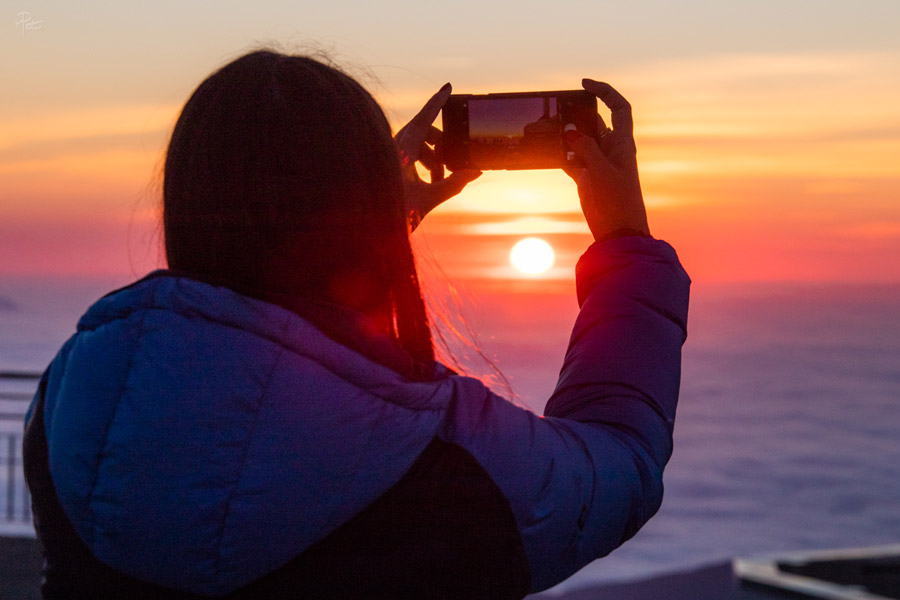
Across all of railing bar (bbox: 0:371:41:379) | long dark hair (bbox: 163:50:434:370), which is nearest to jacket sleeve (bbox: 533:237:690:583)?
long dark hair (bbox: 163:50:434:370)

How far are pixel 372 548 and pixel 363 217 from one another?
0.95 ft

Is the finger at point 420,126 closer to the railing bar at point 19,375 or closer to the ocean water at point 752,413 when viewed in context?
the ocean water at point 752,413

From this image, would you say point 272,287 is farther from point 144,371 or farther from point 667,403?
point 667,403

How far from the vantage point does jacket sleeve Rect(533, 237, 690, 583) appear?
2.79ft

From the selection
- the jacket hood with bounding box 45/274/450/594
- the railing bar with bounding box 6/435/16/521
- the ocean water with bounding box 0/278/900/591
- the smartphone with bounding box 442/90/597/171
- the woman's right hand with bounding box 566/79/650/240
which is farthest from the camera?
the ocean water with bounding box 0/278/900/591

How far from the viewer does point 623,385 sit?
0.90m

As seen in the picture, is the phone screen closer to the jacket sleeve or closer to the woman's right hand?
the woman's right hand

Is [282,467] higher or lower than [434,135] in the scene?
lower

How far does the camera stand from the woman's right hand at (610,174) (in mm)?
1060

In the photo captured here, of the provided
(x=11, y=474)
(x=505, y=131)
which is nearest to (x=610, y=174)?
(x=505, y=131)

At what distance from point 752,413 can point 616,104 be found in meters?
36.6

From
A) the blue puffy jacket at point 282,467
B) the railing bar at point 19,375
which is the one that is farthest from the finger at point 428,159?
the railing bar at point 19,375

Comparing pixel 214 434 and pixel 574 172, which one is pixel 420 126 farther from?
pixel 214 434

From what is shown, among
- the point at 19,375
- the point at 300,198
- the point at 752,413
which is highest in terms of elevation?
the point at 300,198
